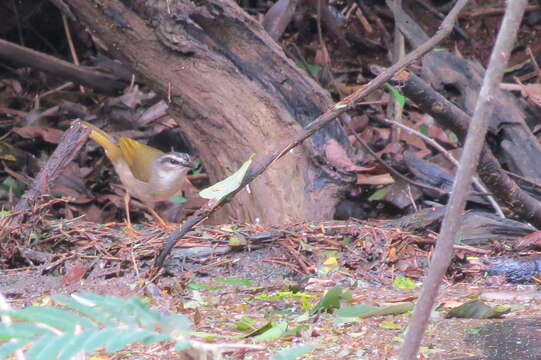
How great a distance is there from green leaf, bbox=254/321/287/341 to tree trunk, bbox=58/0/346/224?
95.4 inches

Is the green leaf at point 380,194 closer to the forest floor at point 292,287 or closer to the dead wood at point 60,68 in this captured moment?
the forest floor at point 292,287

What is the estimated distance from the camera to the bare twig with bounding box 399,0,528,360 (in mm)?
1304

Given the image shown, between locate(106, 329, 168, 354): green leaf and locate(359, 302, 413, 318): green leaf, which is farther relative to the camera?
locate(359, 302, 413, 318): green leaf

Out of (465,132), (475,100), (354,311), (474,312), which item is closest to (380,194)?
(475,100)

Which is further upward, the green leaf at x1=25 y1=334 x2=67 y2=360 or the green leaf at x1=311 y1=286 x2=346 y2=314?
the green leaf at x1=25 y1=334 x2=67 y2=360

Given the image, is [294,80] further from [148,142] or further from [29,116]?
[29,116]

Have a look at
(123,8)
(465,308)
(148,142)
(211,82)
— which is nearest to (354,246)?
(465,308)

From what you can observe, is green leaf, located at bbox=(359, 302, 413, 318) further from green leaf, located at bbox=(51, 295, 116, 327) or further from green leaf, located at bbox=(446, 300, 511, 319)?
green leaf, located at bbox=(51, 295, 116, 327)

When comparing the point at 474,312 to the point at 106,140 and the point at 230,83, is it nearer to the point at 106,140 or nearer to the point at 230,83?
the point at 230,83

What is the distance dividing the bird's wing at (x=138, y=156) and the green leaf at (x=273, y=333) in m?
3.78

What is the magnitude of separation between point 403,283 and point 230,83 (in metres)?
2.16

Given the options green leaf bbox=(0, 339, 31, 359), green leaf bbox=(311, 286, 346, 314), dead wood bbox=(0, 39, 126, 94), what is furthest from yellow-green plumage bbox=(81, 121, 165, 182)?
green leaf bbox=(0, 339, 31, 359)

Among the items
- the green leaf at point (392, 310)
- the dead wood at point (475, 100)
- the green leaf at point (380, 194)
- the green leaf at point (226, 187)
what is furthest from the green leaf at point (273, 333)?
the green leaf at point (380, 194)

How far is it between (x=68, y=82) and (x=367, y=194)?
12.5 ft
